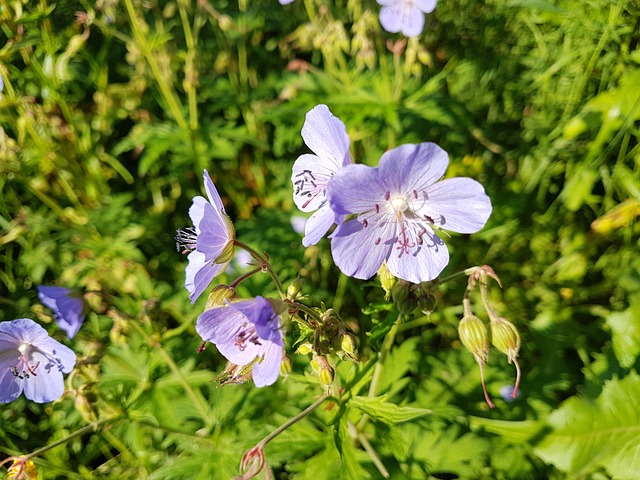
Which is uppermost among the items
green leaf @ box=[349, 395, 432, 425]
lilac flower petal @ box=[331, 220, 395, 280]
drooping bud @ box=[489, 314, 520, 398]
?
lilac flower petal @ box=[331, 220, 395, 280]

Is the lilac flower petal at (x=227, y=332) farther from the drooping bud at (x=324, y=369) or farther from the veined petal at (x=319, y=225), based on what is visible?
the veined petal at (x=319, y=225)

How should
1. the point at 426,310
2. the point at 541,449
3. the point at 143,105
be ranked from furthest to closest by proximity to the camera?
the point at 143,105 < the point at 541,449 < the point at 426,310

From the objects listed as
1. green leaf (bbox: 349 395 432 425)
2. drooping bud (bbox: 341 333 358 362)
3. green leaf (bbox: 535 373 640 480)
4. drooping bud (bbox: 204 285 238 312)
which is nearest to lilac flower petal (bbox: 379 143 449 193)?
drooping bud (bbox: 341 333 358 362)

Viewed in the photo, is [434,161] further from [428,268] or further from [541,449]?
[541,449]

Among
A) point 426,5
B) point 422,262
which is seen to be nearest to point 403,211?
point 422,262

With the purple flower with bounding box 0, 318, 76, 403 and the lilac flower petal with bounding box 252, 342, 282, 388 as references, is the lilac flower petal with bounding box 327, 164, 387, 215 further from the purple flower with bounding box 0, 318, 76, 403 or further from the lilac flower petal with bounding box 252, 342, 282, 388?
the purple flower with bounding box 0, 318, 76, 403

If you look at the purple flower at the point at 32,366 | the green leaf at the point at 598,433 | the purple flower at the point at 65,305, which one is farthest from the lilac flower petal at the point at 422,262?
the purple flower at the point at 65,305

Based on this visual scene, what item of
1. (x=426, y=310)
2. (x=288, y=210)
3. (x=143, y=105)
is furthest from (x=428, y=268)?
(x=143, y=105)
